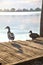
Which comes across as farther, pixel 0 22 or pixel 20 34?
pixel 0 22

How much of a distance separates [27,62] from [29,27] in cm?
459

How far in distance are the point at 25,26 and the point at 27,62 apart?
4.80 metres

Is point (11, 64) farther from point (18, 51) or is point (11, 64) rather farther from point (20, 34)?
point (20, 34)

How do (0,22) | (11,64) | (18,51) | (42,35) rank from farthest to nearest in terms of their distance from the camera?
(0,22) < (42,35) < (18,51) < (11,64)

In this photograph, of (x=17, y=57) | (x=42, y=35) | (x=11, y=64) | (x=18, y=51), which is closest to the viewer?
(x=11, y=64)

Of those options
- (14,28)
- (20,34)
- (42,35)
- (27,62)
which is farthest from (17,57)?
(14,28)

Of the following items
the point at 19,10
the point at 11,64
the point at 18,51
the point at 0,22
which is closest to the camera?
the point at 11,64

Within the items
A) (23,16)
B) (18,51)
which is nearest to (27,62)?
(18,51)

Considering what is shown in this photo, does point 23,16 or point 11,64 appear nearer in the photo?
point 11,64

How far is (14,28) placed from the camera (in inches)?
258

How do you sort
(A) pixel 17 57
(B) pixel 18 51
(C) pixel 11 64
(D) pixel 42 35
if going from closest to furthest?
1. (C) pixel 11 64
2. (A) pixel 17 57
3. (B) pixel 18 51
4. (D) pixel 42 35

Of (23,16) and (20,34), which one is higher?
(23,16)

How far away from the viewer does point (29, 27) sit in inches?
258

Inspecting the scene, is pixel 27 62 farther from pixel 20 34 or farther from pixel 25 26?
pixel 25 26
